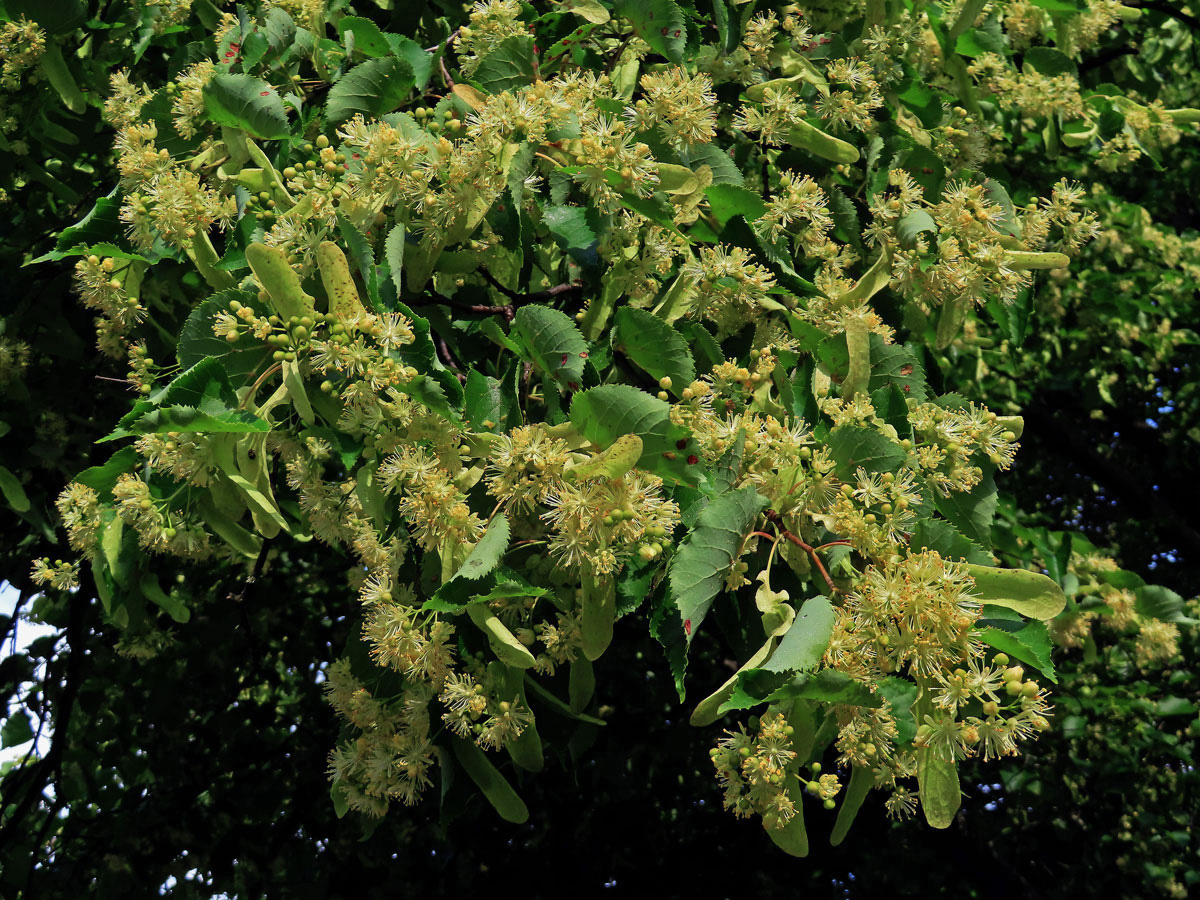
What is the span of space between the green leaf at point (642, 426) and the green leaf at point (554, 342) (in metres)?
0.17

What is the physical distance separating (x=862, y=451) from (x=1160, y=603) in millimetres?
2195

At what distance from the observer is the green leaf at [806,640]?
1239 mm

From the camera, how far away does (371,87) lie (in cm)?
182

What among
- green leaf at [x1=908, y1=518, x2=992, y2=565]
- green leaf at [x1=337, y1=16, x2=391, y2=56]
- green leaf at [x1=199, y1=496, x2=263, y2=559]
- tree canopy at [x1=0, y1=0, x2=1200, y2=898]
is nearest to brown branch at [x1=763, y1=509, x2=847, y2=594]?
tree canopy at [x1=0, y1=0, x2=1200, y2=898]

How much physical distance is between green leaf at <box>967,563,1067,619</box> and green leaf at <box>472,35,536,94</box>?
46.3 inches

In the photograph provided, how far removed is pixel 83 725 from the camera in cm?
385

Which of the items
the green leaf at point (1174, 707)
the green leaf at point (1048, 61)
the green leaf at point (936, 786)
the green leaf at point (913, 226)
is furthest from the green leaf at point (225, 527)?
the green leaf at point (1174, 707)

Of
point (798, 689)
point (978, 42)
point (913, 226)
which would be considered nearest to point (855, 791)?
point (798, 689)

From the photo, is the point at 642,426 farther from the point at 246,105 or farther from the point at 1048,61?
the point at 1048,61

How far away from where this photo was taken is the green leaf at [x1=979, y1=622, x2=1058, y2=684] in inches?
54.0

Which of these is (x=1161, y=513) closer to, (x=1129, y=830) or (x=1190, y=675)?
(x=1190, y=675)

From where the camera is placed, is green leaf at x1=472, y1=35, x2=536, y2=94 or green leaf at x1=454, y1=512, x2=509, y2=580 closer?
green leaf at x1=454, y1=512, x2=509, y2=580

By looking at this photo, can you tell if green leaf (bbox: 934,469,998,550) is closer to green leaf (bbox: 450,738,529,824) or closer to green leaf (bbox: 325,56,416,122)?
green leaf (bbox: 450,738,529,824)

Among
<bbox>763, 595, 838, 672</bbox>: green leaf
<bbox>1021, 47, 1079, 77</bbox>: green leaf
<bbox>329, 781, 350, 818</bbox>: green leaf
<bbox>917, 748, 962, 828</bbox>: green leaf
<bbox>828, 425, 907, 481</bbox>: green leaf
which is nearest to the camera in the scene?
<bbox>763, 595, 838, 672</bbox>: green leaf
